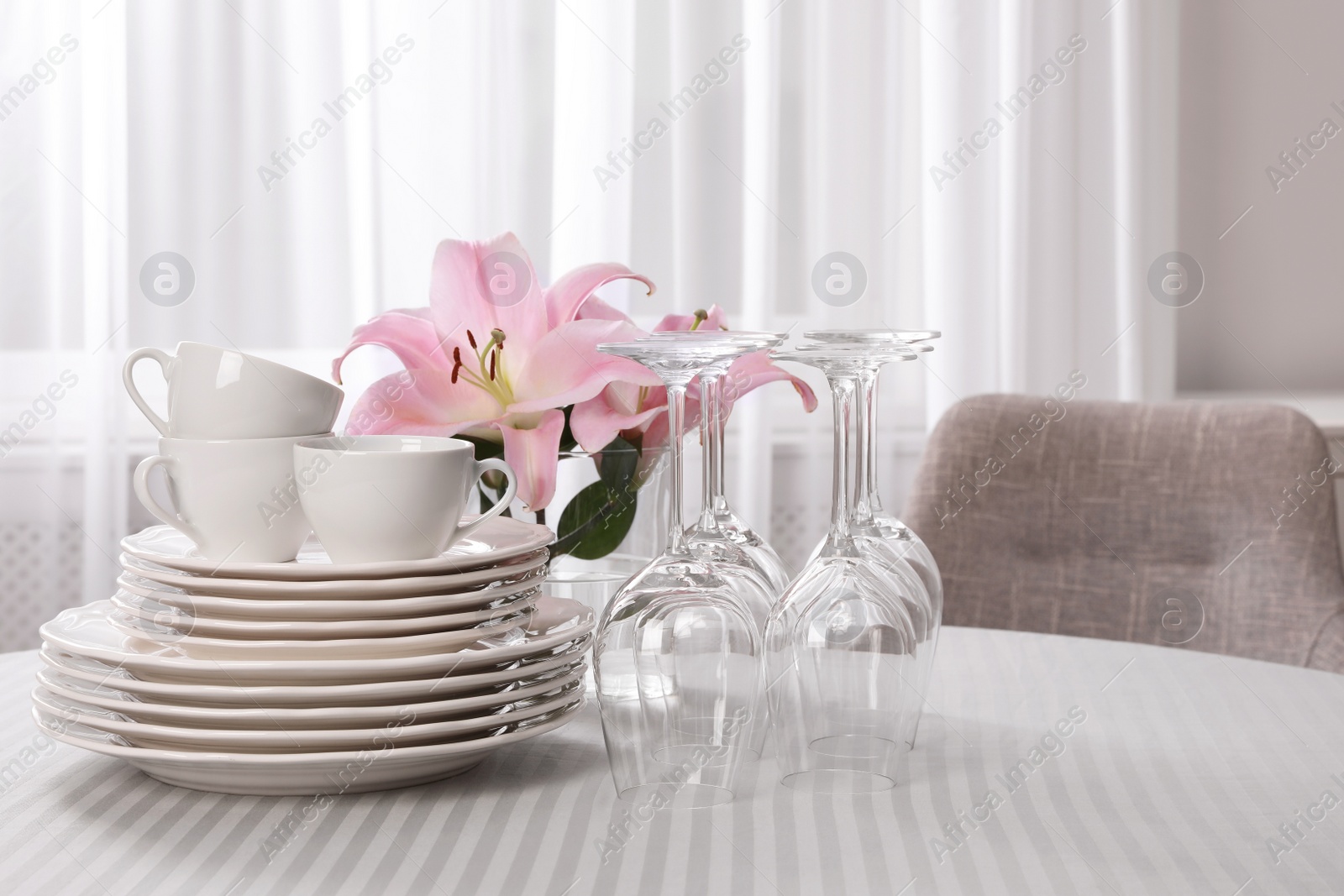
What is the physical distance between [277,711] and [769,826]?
0.85ft

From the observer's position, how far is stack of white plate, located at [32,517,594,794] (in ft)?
2.02

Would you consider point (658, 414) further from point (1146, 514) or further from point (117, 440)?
point (117, 440)

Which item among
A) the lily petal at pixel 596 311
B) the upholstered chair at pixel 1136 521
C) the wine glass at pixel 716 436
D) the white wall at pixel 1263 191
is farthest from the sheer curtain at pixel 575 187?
the wine glass at pixel 716 436

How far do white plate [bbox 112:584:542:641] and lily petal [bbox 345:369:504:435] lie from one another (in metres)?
0.14

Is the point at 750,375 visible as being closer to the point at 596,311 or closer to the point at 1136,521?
the point at 596,311

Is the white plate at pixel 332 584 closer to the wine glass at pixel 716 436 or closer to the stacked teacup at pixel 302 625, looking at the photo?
the stacked teacup at pixel 302 625

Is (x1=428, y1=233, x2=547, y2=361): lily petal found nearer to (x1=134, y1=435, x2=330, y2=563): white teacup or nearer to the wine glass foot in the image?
(x1=134, y1=435, x2=330, y2=563): white teacup

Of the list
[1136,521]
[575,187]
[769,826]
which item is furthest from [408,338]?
[575,187]

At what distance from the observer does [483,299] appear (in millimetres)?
775

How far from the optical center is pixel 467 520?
0.78 m

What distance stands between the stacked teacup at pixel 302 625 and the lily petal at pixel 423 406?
1.3 inches

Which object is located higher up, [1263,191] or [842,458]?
[1263,191]

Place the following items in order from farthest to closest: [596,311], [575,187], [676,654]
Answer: [575,187] → [596,311] → [676,654]

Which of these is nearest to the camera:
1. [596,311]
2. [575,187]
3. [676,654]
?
[676,654]
